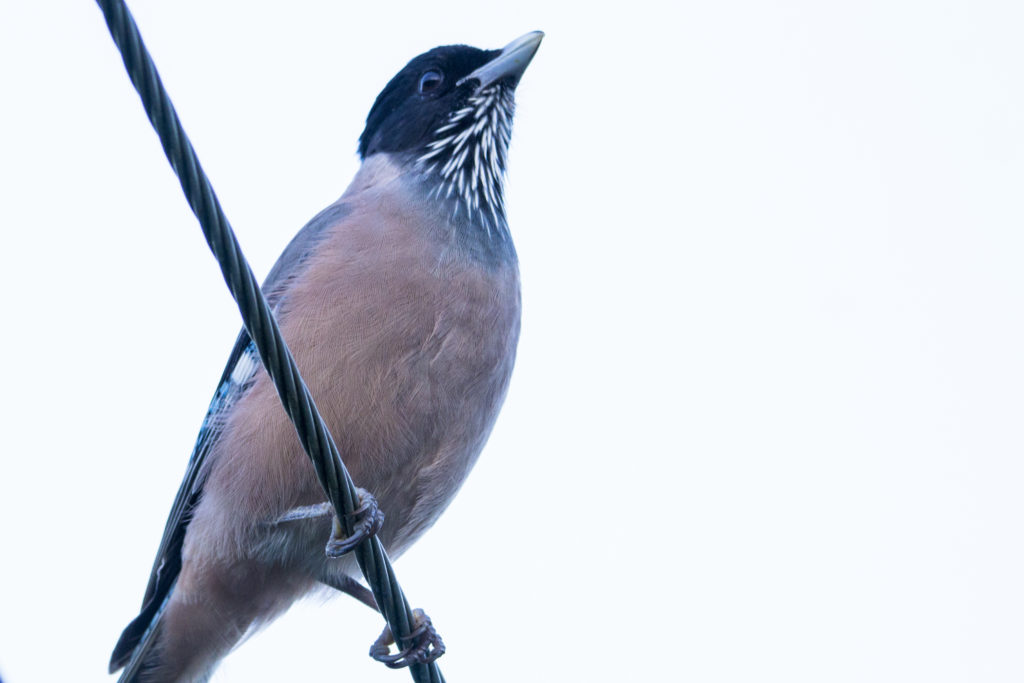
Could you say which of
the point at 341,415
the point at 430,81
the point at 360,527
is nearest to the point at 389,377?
the point at 341,415

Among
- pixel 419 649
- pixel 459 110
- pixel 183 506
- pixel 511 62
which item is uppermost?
pixel 511 62

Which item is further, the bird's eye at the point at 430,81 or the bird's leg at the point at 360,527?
the bird's eye at the point at 430,81

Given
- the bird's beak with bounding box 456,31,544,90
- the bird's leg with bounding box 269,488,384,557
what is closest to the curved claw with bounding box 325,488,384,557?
the bird's leg with bounding box 269,488,384,557

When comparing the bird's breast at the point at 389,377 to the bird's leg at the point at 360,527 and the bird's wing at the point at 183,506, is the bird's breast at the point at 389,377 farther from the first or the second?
the bird's leg at the point at 360,527

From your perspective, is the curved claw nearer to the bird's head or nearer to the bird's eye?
the bird's head

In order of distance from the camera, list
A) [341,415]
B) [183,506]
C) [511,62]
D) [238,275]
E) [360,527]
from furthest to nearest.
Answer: [511,62] → [183,506] → [341,415] → [360,527] → [238,275]

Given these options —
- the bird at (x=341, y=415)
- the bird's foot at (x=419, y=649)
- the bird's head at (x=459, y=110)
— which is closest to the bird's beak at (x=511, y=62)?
the bird's head at (x=459, y=110)

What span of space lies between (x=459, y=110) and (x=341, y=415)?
211cm

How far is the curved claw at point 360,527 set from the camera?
11.4 feet

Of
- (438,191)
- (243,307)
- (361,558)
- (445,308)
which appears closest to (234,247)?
(243,307)

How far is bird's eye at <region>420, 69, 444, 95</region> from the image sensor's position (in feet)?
19.0

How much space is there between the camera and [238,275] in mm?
2621

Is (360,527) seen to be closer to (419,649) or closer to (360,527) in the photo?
(360,527)

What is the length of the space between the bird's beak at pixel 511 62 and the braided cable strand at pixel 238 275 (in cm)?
305
